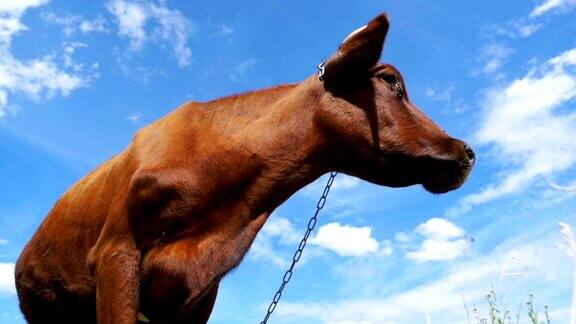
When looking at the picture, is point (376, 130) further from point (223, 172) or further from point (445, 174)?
point (223, 172)

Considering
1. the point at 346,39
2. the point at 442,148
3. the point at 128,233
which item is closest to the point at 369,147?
the point at 442,148

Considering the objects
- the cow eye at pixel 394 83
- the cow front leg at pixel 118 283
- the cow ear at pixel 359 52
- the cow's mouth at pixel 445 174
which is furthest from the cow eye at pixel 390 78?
the cow front leg at pixel 118 283

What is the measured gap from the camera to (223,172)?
5750 millimetres

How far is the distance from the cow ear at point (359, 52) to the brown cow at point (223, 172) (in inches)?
0.4

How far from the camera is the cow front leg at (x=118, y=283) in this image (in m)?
5.25

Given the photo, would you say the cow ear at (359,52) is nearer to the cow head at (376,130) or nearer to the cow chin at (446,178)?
the cow head at (376,130)

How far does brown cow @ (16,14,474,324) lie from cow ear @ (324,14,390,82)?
0.03 feet

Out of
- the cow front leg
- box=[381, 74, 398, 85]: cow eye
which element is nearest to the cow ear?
box=[381, 74, 398, 85]: cow eye

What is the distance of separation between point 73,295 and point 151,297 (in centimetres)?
128

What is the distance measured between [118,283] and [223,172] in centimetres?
133

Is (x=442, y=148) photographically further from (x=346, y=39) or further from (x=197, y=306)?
(x=197, y=306)

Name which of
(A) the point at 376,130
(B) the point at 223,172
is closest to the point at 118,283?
(B) the point at 223,172

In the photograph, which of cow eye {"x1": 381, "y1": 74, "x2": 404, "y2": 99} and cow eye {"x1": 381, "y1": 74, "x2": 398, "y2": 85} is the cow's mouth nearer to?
cow eye {"x1": 381, "y1": 74, "x2": 404, "y2": 99}

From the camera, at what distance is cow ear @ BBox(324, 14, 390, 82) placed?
569 centimetres
